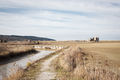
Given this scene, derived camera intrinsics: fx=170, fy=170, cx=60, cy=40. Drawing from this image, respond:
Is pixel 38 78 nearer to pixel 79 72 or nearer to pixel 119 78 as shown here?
pixel 79 72

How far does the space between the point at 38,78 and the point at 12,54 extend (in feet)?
59.7

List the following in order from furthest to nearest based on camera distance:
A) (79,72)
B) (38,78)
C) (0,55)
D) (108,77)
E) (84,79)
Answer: (0,55), (38,78), (79,72), (84,79), (108,77)

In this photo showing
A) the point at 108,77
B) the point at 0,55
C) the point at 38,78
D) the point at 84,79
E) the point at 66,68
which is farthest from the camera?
the point at 0,55

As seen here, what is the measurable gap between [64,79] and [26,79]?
A: 292 cm

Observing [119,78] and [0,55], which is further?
[0,55]

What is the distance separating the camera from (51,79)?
12.2 metres

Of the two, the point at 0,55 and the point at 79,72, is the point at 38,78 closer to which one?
the point at 79,72

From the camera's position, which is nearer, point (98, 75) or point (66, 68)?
point (98, 75)

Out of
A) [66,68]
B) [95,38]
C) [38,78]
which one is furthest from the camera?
[95,38]

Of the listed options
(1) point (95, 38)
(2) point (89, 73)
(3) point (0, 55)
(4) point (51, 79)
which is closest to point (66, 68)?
(4) point (51, 79)

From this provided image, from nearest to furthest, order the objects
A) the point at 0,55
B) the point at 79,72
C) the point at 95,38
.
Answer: the point at 79,72 → the point at 0,55 → the point at 95,38

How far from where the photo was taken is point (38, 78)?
12.6 m

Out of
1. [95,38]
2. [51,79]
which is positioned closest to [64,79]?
[51,79]

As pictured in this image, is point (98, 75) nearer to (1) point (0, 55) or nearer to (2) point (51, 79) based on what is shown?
(2) point (51, 79)
